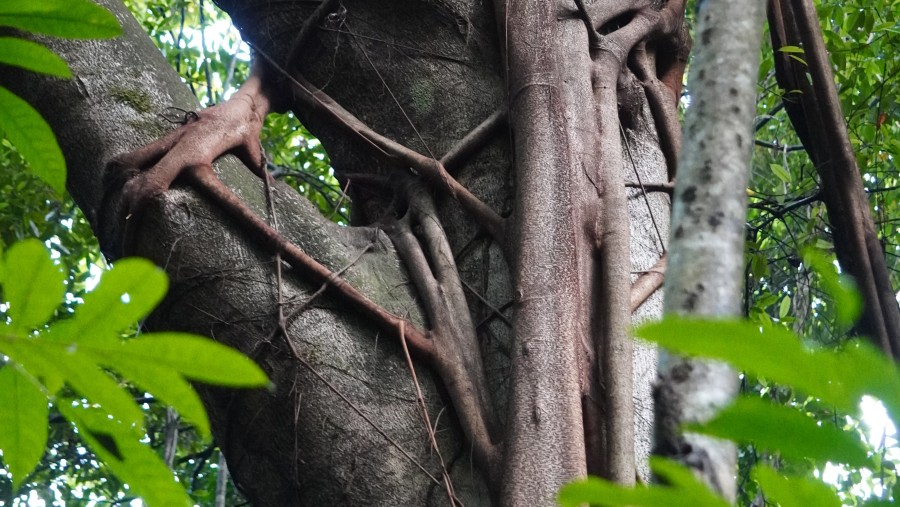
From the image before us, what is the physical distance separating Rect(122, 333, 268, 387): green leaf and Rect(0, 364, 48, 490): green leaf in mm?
129

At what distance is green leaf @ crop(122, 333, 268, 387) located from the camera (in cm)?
60

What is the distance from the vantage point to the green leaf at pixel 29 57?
2.66 feet

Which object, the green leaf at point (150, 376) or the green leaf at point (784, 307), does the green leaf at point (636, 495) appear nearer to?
the green leaf at point (150, 376)

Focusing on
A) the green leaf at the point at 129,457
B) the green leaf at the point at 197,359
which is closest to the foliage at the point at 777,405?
the green leaf at the point at 197,359

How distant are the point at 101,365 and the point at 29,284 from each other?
0.09 meters

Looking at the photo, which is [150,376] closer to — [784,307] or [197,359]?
[197,359]

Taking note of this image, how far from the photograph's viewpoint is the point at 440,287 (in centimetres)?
217

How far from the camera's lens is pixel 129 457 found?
0.70m

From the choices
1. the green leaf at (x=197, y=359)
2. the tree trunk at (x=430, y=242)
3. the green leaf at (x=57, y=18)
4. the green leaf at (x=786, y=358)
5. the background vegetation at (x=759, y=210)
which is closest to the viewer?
the green leaf at (x=786, y=358)

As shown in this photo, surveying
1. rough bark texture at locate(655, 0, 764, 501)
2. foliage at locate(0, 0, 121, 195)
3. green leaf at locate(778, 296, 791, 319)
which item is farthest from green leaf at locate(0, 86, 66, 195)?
green leaf at locate(778, 296, 791, 319)

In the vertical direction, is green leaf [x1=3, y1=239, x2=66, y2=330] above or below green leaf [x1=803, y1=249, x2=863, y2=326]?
above

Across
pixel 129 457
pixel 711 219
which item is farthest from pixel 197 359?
pixel 711 219

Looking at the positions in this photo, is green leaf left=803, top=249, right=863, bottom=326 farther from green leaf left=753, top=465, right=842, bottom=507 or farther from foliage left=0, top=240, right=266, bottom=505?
foliage left=0, top=240, right=266, bottom=505

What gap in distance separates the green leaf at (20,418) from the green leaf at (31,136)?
271 millimetres
